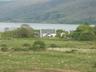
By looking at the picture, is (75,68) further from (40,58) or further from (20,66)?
(40,58)

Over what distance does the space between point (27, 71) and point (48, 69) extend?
4.85 feet

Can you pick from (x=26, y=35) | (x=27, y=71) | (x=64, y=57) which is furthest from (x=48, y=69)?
(x=26, y=35)

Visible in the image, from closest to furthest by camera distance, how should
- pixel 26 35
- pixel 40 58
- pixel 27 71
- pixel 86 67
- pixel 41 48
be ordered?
1. pixel 27 71
2. pixel 86 67
3. pixel 40 58
4. pixel 41 48
5. pixel 26 35

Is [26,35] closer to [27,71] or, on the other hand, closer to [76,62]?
[76,62]

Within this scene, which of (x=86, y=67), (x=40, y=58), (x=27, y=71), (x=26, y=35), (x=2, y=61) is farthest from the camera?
(x=26, y=35)

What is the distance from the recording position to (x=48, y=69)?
79.8 ft

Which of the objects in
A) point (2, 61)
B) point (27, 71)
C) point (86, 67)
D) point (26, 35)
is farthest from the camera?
point (26, 35)

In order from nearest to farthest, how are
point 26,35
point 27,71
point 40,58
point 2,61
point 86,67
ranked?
point 27,71, point 86,67, point 2,61, point 40,58, point 26,35

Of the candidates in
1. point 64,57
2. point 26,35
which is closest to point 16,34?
point 26,35

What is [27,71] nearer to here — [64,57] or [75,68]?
[75,68]

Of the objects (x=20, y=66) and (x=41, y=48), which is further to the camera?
(x=41, y=48)

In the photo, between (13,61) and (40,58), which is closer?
(13,61)

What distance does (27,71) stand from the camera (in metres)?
23.5

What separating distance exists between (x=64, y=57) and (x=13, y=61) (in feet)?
16.3
